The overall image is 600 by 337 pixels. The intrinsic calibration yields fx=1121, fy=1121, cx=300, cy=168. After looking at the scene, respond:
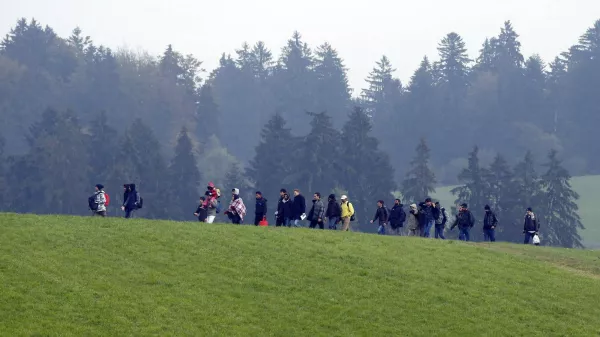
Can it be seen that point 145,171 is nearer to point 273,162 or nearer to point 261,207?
point 273,162

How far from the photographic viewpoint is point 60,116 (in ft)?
426

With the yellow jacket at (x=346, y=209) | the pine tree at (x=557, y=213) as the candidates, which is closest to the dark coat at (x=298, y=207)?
the yellow jacket at (x=346, y=209)

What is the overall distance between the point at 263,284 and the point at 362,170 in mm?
93788

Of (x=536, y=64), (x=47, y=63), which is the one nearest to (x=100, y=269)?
(x=47, y=63)

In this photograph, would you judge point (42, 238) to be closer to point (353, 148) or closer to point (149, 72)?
point (353, 148)

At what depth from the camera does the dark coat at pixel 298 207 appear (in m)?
43.0

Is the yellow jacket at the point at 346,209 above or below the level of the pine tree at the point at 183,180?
below

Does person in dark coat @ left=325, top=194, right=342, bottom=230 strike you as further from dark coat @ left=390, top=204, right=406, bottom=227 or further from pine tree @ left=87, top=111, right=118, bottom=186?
pine tree @ left=87, top=111, right=118, bottom=186

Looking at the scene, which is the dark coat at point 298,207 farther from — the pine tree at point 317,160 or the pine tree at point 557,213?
the pine tree at point 317,160

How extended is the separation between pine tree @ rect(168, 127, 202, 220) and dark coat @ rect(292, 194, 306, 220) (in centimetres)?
7961

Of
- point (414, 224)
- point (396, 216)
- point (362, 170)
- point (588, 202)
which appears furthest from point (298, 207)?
point (588, 202)

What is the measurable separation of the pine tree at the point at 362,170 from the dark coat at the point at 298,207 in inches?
3011

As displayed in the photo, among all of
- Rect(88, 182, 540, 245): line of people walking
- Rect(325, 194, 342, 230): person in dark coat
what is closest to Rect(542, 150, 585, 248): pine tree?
Rect(88, 182, 540, 245): line of people walking

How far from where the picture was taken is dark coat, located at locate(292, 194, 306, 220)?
4297 centimetres
